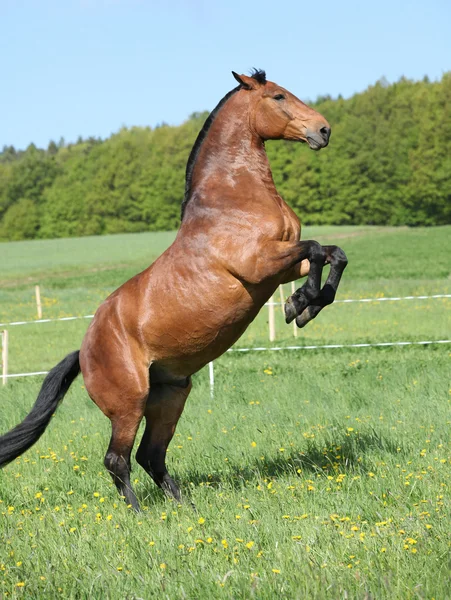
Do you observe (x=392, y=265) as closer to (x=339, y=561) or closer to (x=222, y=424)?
(x=222, y=424)

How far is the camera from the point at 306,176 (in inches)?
2667

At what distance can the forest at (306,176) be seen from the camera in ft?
222

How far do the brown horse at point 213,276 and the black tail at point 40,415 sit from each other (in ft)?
0.06

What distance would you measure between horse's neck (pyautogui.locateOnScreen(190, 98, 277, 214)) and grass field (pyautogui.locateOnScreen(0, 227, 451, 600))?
2.00 meters

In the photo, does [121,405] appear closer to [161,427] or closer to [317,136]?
[161,427]

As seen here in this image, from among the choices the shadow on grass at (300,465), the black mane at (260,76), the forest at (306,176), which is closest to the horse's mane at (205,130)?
the black mane at (260,76)

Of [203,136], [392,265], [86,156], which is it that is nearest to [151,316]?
[203,136]

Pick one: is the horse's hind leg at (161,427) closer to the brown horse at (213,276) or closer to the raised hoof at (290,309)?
the brown horse at (213,276)

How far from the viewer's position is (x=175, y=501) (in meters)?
5.97

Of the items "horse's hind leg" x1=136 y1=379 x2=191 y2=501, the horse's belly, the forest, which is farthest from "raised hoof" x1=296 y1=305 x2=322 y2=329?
the forest

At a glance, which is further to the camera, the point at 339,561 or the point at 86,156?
the point at 86,156

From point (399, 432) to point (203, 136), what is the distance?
315 cm

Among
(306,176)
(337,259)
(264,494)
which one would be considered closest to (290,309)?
(337,259)

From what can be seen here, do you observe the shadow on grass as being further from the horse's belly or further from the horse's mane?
the horse's mane
